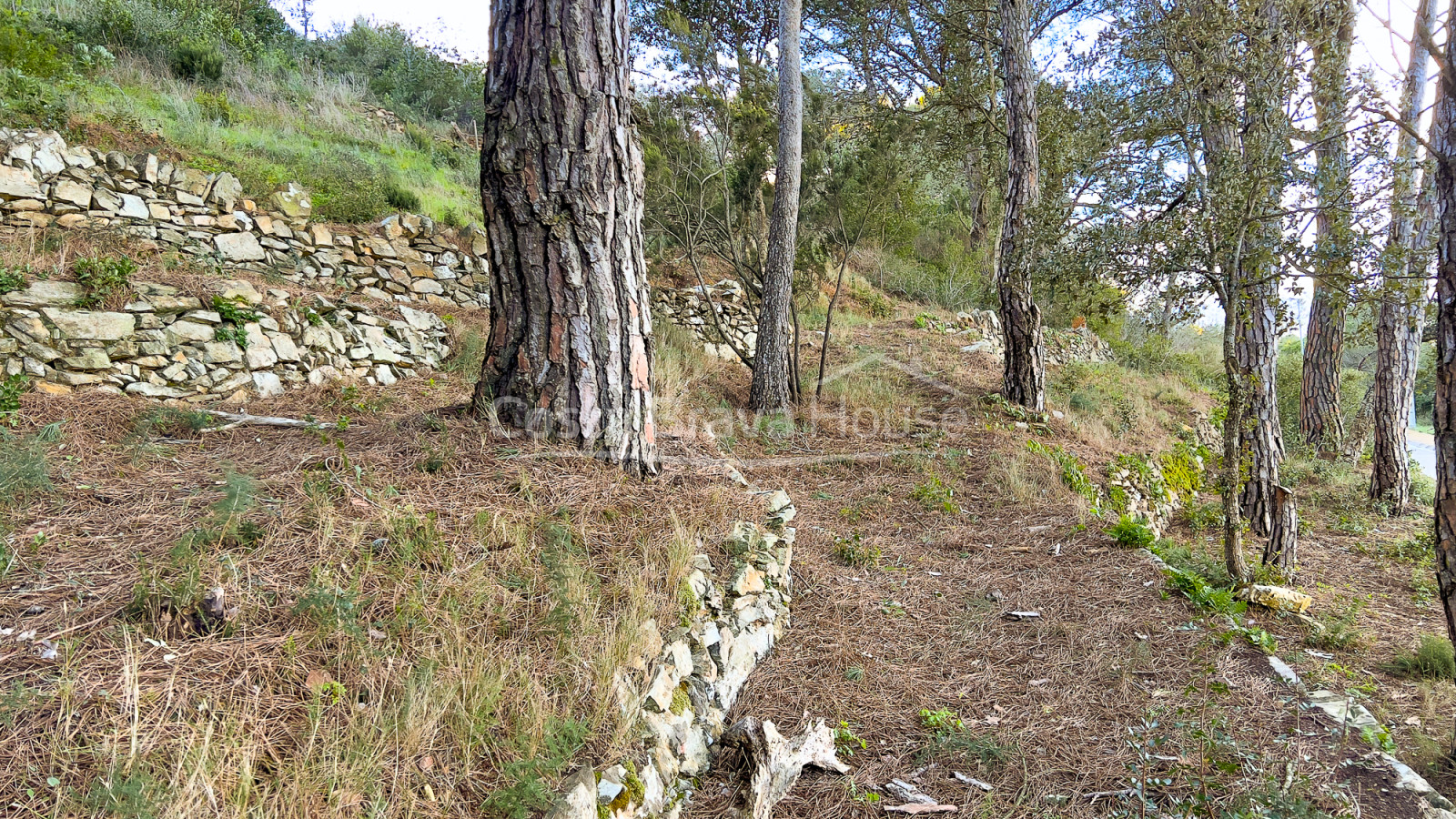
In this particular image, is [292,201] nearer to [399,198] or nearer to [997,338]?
[399,198]

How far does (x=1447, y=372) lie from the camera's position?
2828mm

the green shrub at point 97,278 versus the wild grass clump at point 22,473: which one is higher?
the green shrub at point 97,278

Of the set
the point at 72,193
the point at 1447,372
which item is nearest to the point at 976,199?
the point at 1447,372

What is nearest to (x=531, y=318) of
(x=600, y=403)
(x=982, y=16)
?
(x=600, y=403)

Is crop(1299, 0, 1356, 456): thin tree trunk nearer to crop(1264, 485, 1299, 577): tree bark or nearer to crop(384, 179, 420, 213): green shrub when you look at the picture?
crop(1264, 485, 1299, 577): tree bark

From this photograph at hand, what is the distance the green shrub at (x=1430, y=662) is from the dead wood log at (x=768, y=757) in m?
3.60

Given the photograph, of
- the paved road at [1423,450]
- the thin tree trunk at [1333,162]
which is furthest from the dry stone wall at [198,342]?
the paved road at [1423,450]

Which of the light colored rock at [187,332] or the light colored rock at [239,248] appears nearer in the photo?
the light colored rock at [187,332]

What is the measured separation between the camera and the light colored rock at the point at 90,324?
416 centimetres

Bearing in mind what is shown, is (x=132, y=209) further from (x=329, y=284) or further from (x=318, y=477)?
(x=318, y=477)

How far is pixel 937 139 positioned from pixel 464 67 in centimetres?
1034

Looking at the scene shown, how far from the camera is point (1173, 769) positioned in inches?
97.3

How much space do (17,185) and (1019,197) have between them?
30.2 feet

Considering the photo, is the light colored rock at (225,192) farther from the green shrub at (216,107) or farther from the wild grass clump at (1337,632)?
the wild grass clump at (1337,632)
